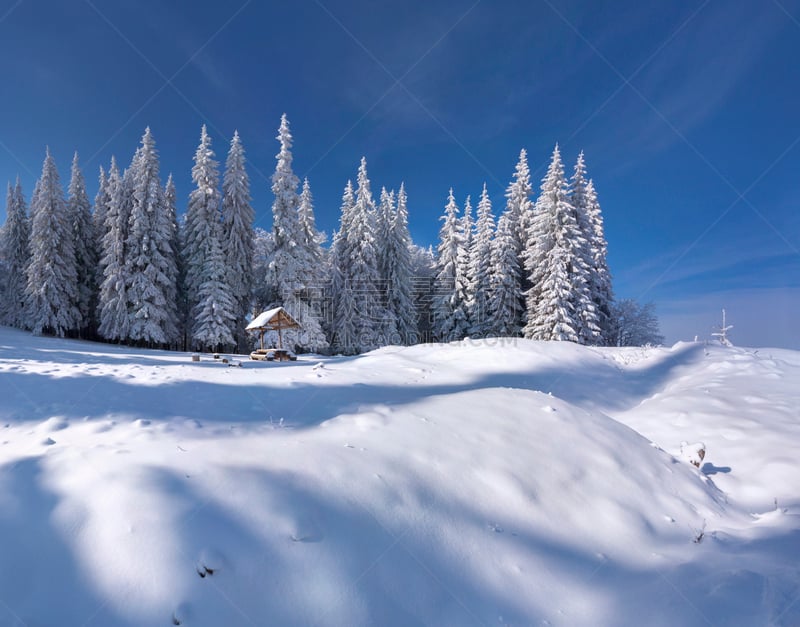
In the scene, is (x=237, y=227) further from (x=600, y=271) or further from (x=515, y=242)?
(x=600, y=271)

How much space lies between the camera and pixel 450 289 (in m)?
30.1

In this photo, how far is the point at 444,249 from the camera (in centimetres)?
3145

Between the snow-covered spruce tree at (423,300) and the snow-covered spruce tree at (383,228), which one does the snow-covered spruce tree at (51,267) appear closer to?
the snow-covered spruce tree at (383,228)

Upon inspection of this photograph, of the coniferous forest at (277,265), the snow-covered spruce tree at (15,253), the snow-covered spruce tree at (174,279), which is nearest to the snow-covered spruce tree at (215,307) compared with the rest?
the coniferous forest at (277,265)

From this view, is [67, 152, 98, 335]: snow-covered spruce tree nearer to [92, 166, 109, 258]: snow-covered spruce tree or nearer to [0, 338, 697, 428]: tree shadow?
Result: [92, 166, 109, 258]: snow-covered spruce tree

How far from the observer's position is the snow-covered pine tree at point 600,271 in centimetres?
2542

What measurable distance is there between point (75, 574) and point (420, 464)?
2.60m

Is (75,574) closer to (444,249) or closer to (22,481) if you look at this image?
(22,481)

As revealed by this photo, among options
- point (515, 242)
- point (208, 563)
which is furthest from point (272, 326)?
point (515, 242)

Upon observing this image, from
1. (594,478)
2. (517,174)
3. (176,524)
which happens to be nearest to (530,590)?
(594,478)

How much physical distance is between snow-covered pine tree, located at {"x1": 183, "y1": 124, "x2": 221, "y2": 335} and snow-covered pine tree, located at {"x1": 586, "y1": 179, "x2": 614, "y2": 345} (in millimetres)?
26185

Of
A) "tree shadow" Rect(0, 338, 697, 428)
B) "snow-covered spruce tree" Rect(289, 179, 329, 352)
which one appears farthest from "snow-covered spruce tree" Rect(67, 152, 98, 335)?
"tree shadow" Rect(0, 338, 697, 428)

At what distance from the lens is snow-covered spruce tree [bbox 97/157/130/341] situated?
22.7 meters

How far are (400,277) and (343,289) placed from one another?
16.0ft
